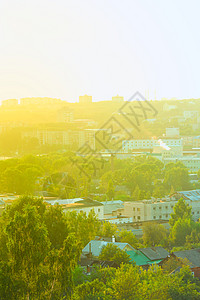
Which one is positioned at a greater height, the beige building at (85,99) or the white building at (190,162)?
the beige building at (85,99)

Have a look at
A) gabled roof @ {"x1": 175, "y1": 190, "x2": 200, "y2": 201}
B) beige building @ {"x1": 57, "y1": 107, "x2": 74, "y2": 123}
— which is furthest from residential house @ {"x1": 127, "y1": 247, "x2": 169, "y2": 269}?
beige building @ {"x1": 57, "y1": 107, "x2": 74, "y2": 123}

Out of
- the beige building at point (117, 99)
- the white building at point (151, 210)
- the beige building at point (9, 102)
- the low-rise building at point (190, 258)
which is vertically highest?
the beige building at point (117, 99)

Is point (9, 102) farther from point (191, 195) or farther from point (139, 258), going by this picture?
point (139, 258)

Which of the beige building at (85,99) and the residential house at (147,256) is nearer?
the residential house at (147,256)

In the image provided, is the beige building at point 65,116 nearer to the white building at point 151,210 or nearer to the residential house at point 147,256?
the white building at point 151,210

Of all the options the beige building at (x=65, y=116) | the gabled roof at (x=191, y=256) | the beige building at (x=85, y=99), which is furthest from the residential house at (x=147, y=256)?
the beige building at (x=85, y=99)

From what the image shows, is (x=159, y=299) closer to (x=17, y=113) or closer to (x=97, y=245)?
(x=97, y=245)

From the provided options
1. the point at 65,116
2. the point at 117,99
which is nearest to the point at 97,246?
the point at 65,116
